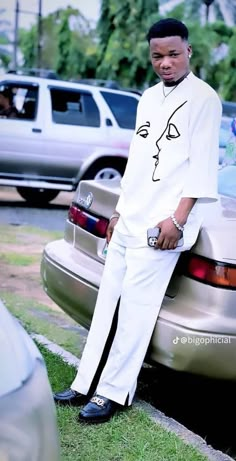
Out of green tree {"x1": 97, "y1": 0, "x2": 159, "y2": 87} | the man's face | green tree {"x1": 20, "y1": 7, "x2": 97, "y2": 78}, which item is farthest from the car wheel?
green tree {"x1": 20, "y1": 7, "x2": 97, "y2": 78}

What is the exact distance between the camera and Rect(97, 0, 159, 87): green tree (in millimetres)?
31641

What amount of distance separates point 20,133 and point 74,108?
108 cm

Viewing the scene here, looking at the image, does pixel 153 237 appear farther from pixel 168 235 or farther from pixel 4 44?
pixel 4 44

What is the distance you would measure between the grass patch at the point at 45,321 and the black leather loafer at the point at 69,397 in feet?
3.73

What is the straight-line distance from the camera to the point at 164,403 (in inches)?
179

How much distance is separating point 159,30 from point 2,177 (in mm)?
8855

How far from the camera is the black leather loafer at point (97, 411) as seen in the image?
3.70m

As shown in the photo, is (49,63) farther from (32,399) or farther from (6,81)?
(32,399)

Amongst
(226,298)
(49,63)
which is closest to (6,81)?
(226,298)

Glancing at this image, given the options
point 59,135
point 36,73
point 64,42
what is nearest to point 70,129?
point 59,135

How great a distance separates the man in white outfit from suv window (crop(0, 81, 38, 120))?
8753mm

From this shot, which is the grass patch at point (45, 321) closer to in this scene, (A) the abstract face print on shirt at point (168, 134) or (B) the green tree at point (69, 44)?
(A) the abstract face print on shirt at point (168, 134)

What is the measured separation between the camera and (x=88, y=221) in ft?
14.8

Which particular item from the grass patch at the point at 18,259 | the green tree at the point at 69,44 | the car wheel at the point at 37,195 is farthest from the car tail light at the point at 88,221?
the green tree at the point at 69,44
